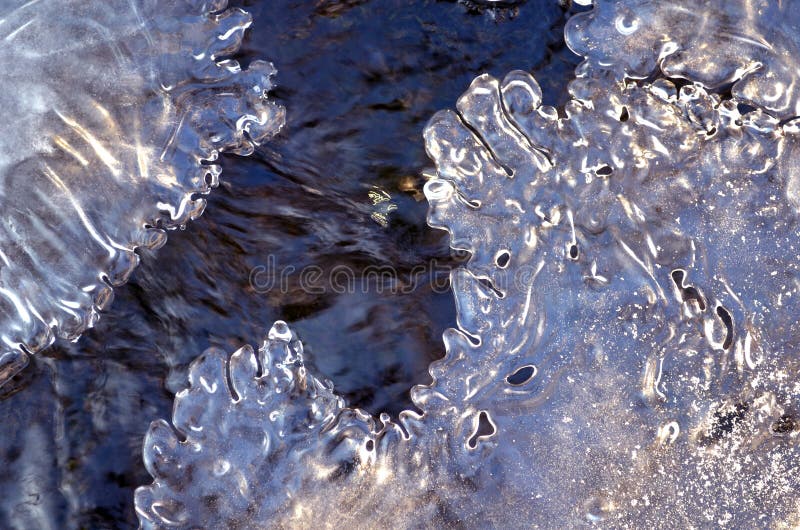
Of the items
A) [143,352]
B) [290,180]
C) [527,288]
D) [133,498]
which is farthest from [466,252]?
[133,498]

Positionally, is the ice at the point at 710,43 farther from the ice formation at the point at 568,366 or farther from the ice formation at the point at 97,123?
the ice formation at the point at 97,123

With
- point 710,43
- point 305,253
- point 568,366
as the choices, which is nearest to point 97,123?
point 305,253

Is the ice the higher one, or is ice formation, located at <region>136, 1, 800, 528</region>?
the ice

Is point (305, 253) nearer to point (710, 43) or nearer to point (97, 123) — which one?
point (97, 123)

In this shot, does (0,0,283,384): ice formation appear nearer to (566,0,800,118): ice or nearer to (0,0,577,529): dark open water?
(0,0,577,529): dark open water

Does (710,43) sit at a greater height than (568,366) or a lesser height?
greater

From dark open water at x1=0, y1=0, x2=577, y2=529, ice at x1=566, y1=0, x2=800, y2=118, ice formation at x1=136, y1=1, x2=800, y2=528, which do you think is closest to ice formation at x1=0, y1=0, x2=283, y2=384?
dark open water at x1=0, y1=0, x2=577, y2=529
